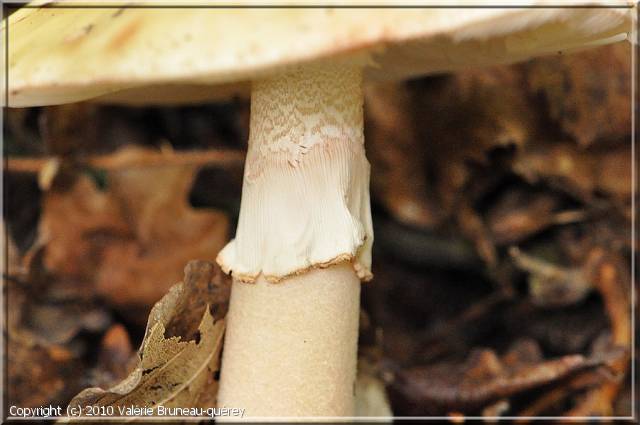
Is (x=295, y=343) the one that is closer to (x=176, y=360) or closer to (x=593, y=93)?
(x=176, y=360)

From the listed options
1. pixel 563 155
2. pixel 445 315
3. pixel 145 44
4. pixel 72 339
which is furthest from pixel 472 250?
pixel 145 44

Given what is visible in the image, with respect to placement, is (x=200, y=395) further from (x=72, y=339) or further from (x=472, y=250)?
(x=472, y=250)

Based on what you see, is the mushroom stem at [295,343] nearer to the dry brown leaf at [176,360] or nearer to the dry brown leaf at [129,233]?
the dry brown leaf at [176,360]

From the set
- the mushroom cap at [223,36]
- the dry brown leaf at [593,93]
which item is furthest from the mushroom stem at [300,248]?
the dry brown leaf at [593,93]

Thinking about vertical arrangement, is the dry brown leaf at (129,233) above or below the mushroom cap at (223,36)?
below

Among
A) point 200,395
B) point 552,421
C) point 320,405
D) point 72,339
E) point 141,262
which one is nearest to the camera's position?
point 320,405

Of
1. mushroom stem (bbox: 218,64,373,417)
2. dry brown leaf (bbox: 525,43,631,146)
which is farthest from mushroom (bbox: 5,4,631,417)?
dry brown leaf (bbox: 525,43,631,146)

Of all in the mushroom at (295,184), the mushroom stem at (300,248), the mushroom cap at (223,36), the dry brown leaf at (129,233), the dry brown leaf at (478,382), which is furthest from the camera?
the dry brown leaf at (129,233)
